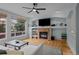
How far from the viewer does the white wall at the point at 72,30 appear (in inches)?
70.7

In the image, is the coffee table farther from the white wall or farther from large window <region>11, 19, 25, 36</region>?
the white wall

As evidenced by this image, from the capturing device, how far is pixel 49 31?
2.03m

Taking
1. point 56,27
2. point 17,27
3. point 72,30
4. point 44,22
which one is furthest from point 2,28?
point 72,30

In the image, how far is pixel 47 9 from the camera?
182cm

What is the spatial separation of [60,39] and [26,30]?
676 millimetres

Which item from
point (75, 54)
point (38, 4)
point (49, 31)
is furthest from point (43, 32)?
point (75, 54)

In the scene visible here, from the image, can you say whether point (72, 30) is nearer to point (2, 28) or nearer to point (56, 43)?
point (56, 43)

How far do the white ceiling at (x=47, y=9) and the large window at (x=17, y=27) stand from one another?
6.3 inches

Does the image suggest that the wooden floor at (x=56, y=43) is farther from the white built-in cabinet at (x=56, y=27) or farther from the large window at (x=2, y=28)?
the large window at (x=2, y=28)

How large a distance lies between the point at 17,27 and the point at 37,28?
0.38 m

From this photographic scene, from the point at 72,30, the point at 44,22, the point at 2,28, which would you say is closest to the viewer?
the point at 2,28

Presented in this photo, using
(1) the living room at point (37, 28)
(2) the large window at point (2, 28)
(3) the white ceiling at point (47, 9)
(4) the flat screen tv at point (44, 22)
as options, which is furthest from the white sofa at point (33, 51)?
(3) the white ceiling at point (47, 9)

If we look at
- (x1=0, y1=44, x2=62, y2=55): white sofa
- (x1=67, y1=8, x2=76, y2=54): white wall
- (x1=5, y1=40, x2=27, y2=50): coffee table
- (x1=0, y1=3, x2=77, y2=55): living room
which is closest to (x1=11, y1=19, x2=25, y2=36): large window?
(x1=0, y1=3, x2=77, y2=55): living room

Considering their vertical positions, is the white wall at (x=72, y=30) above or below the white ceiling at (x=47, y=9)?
below
